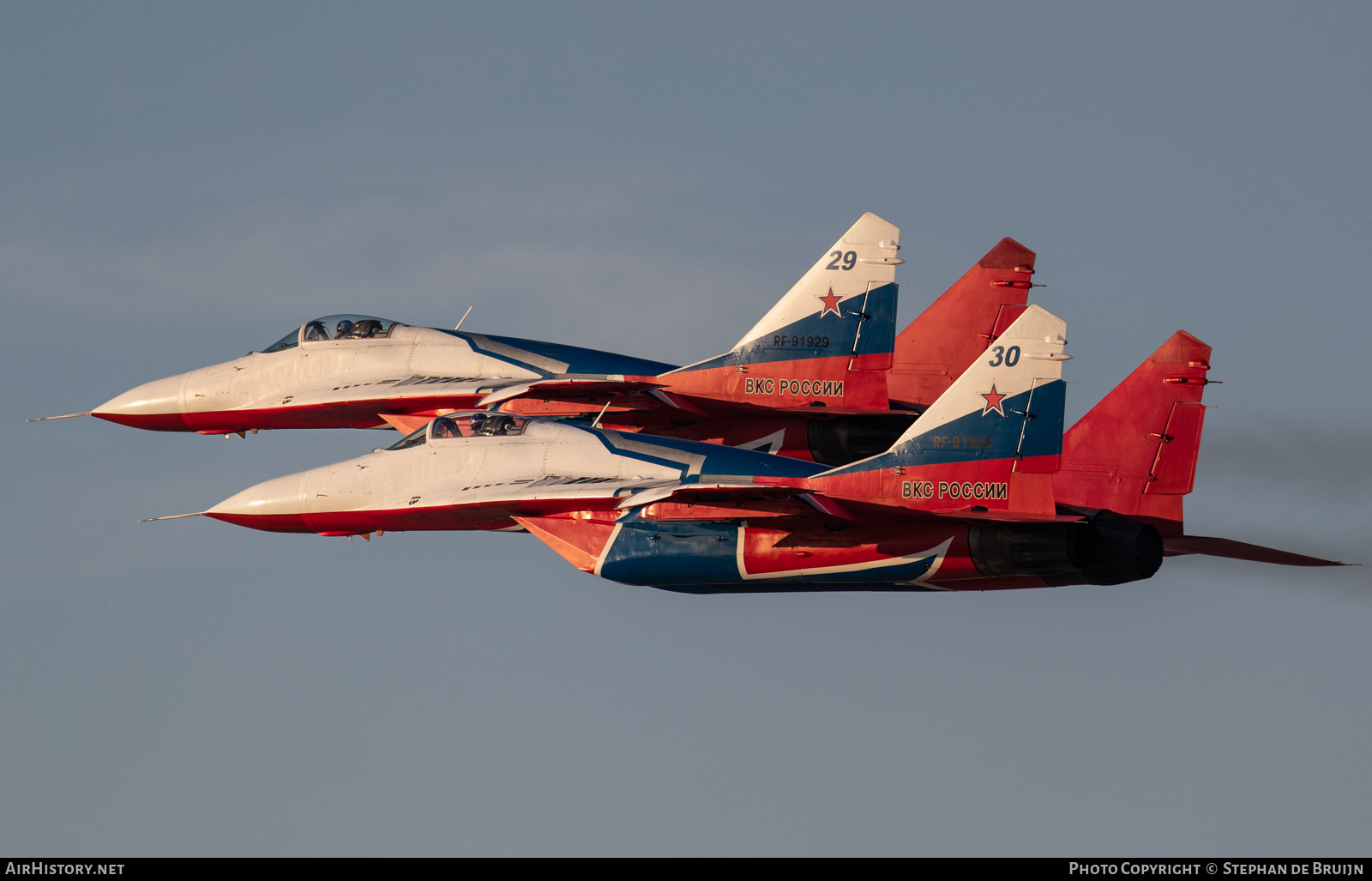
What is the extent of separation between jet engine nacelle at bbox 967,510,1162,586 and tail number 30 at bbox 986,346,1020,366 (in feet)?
9.18

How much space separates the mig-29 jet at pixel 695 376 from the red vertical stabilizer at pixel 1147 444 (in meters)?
4.73

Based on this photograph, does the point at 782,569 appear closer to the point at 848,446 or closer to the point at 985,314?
the point at 848,446

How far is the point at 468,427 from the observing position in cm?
3903

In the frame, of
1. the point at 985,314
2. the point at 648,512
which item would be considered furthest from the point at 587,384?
the point at 985,314

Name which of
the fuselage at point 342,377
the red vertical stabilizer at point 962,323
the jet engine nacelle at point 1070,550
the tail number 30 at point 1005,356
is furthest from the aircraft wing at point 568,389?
the jet engine nacelle at point 1070,550

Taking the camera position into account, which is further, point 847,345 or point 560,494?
point 847,345

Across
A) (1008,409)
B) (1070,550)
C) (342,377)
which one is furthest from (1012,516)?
(342,377)

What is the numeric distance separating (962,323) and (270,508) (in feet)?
51.7

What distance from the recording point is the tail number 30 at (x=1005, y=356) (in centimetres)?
3478

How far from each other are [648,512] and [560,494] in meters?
1.80

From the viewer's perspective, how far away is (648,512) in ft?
119

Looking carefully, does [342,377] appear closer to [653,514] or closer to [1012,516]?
[653,514]

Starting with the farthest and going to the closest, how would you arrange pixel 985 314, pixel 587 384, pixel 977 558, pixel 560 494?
pixel 985 314, pixel 587 384, pixel 560 494, pixel 977 558

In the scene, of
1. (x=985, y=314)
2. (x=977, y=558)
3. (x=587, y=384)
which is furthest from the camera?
(x=985, y=314)
